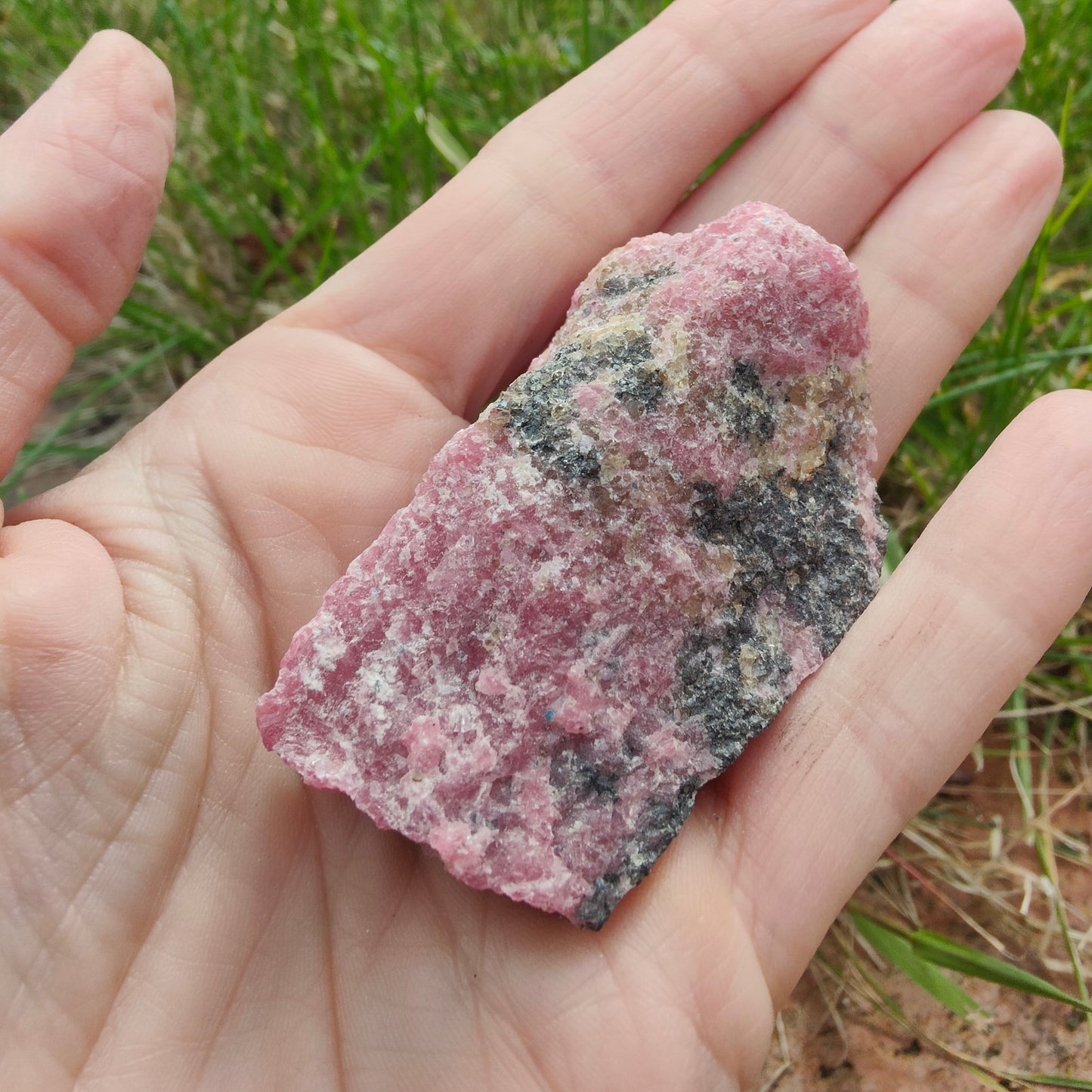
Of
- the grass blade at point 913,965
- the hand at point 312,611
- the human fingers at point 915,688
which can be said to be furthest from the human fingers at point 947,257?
the grass blade at point 913,965

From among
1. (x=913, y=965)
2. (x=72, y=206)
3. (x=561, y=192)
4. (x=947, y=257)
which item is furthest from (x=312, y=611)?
(x=947, y=257)

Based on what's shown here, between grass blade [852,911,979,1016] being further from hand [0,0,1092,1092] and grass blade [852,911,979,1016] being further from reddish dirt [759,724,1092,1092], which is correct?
hand [0,0,1092,1092]

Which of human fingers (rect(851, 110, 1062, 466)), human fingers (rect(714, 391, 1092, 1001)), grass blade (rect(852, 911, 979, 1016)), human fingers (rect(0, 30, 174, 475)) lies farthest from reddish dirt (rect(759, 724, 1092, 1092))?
human fingers (rect(0, 30, 174, 475))

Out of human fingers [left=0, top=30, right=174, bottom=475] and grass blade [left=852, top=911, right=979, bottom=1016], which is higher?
human fingers [left=0, top=30, right=174, bottom=475]

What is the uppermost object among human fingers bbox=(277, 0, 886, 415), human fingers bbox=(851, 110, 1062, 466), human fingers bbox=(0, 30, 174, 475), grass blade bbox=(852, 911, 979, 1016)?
human fingers bbox=(0, 30, 174, 475)

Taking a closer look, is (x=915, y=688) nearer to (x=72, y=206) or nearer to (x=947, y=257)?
(x=947, y=257)

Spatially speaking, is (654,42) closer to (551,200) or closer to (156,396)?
(551,200)

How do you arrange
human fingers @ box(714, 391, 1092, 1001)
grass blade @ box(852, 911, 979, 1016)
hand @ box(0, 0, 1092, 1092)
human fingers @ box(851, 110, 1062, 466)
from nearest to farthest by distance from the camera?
hand @ box(0, 0, 1092, 1092) → human fingers @ box(714, 391, 1092, 1001) → grass blade @ box(852, 911, 979, 1016) → human fingers @ box(851, 110, 1062, 466)
